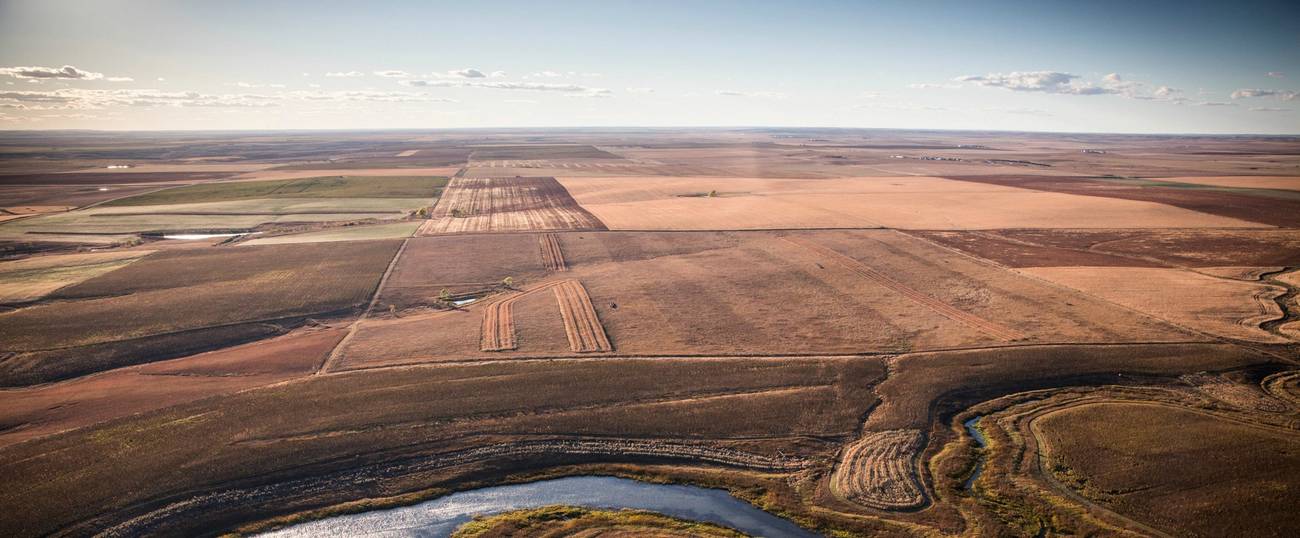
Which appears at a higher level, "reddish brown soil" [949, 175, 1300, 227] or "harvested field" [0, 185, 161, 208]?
"reddish brown soil" [949, 175, 1300, 227]

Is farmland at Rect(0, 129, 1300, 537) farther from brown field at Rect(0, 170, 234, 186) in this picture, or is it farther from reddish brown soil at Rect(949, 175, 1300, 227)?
brown field at Rect(0, 170, 234, 186)

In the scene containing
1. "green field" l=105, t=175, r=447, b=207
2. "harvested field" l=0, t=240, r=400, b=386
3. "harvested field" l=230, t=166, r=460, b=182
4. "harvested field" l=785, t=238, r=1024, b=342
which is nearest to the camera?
"harvested field" l=0, t=240, r=400, b=386

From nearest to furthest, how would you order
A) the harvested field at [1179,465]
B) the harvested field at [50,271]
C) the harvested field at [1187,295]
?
the harvested field at [1179,465] → the harvested field at [1187,295] → the harvested field at [50,271]

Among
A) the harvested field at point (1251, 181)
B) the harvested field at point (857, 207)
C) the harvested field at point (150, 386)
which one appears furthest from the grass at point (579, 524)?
the harvested field at point (1251, 181)

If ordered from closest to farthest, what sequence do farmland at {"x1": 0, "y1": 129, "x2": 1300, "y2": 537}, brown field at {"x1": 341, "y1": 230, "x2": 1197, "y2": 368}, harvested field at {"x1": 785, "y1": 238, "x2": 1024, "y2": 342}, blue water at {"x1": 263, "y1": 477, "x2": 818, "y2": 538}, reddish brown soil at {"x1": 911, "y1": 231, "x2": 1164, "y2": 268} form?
blue water at {"x1": 263, "y1": 477, "x2": 818, "y2": 538}, farmland at {"x1": 0, "y1": 129, "x2": 1300, "y2": 537}, brown field at {"x1": 341, "y1": 230, "x2": 1197, "y2": 368}, harvested field at {"x1": 785, "y1": 238, "x2": 1024, "y2": 342}, reddish brown soil at {"x1": 911, "y1": 231, "x2": 1164, "y2": 268}

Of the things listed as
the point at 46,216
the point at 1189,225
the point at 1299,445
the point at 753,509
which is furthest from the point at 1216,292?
the point at 46,216

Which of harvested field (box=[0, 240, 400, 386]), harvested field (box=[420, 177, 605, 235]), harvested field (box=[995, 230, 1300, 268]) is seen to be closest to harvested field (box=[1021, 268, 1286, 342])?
harvested field (box=[995, 230, 1300, 268])

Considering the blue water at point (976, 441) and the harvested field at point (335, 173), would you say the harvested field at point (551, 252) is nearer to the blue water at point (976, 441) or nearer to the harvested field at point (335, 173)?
the blue water at point (976, 441)
